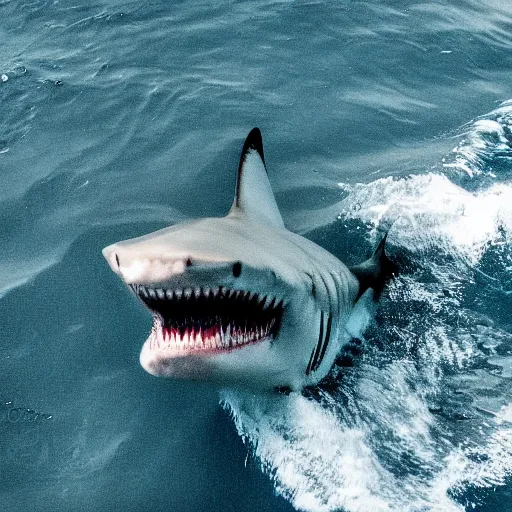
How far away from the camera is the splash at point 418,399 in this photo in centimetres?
294

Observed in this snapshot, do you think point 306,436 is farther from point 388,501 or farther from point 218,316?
point 218,316

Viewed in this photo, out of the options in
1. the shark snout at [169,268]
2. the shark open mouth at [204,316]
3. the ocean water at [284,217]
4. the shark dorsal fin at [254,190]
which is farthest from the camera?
the shark dorsal fin at [254,190]

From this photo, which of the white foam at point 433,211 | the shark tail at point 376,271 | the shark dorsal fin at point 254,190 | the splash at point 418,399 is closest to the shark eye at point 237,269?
the splash at point 418,399

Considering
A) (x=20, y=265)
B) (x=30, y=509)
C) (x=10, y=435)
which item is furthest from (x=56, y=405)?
(x=20, y=265)

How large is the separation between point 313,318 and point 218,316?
758 millimetres

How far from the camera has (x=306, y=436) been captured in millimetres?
3217

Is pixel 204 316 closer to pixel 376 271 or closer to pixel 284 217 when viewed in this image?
pixel 376 271

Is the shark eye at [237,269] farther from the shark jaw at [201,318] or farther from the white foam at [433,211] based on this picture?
the white foam at [433,211]

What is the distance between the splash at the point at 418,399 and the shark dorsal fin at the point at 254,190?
0.92 meters

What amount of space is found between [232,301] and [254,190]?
1787mm

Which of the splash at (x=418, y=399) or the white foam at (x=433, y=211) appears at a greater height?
the white foam at (x=433, y=211)

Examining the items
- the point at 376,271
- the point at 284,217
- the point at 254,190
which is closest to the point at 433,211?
the point at 376,271

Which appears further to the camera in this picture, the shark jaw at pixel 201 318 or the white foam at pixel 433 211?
the white foam at pixel 433 211

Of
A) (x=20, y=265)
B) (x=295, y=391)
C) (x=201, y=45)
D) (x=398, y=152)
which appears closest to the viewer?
(x=295, y=391)
